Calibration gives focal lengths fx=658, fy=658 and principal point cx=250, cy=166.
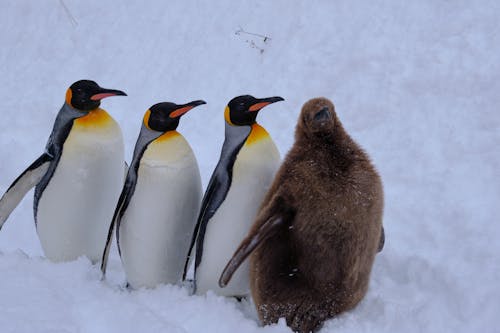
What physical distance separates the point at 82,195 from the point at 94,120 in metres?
0.38

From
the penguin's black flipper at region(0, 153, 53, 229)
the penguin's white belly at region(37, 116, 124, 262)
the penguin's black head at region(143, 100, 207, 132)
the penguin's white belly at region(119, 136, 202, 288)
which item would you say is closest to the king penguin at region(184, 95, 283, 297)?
the penguin's white belly at region(119, 136, 202, 288)

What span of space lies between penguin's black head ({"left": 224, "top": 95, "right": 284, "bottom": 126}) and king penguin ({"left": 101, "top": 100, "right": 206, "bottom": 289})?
6.8 inches

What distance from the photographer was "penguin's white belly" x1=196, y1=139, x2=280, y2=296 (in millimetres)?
2836

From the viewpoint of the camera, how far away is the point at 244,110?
2879mm

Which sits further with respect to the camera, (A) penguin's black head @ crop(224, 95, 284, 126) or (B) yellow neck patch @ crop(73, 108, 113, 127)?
(B) yellow neck patch @ crop(73, 108, 113, 127)

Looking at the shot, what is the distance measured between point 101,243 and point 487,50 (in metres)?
2.57

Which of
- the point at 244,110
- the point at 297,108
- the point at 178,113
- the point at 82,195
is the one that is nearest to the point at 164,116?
the point at 178,113

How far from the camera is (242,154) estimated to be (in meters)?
2.84

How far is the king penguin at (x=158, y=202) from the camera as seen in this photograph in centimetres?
294

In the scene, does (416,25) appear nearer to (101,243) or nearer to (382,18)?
(382,18)

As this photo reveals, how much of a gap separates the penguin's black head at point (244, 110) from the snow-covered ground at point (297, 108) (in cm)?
77

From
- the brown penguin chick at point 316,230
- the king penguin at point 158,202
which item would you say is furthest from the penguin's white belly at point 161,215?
the brown penguin chick at point 316,230

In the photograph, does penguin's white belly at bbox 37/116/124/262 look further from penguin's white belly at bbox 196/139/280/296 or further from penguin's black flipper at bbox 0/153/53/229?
penguin's white belly at bbox 196/139/280/296

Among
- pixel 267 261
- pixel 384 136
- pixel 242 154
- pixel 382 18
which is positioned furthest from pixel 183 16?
pixel 267 261
